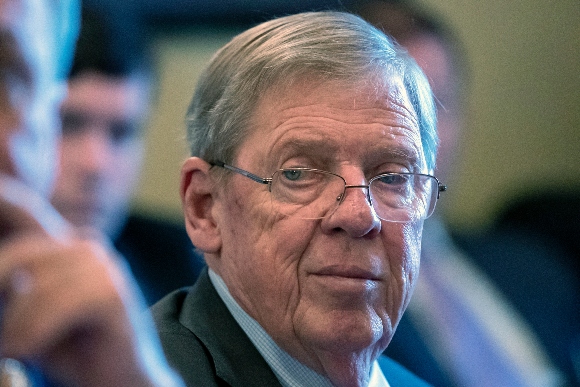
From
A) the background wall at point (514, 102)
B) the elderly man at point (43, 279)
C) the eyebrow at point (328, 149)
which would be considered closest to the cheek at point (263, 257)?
the eyebrow at point (328, 149)

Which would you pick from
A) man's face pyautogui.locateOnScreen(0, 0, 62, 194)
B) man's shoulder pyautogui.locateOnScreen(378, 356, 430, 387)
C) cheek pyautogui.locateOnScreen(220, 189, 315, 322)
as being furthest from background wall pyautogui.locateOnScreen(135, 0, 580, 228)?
man's face pyautogui.locateOnScreen(0, 0, 62, 194)

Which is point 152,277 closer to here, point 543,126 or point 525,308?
point 525,308

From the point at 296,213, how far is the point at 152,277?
25.8 inches

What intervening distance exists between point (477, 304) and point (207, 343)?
133cm

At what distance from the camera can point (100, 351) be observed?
53cm

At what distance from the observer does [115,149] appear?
146cm

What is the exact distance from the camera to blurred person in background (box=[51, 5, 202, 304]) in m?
1.34

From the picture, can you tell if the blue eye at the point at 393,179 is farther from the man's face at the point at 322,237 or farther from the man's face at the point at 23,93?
the man's face at the point at 23,93

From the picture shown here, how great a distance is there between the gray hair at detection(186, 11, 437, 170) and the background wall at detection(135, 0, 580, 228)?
0.90 m

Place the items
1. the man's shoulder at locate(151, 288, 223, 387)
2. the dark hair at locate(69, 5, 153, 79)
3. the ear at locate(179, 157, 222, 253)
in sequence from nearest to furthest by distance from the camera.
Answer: the man's shoulder at locate(151, 288, 223, 387), the ear at locate(179, 157, 222, 253), the dark hair at locate(69, 5, 153, 79)

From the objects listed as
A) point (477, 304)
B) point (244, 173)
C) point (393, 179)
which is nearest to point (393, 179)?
point (393, 179)

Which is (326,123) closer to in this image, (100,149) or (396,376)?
(100,149)

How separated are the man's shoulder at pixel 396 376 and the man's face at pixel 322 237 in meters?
0.26

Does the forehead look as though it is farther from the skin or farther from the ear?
the ear
